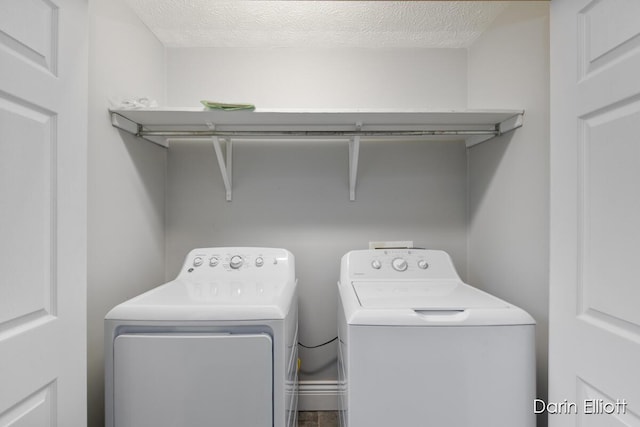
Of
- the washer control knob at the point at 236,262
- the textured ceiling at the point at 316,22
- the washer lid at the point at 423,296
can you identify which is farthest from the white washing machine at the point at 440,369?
the textured ceiling at the point at 316,22

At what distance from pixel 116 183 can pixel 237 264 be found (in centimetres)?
Answer: 72

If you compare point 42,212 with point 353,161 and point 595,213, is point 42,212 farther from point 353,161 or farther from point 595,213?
point 595,213

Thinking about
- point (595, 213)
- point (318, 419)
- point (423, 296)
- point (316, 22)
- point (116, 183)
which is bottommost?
point (318, 419)

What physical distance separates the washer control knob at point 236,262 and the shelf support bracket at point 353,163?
2.65 feet

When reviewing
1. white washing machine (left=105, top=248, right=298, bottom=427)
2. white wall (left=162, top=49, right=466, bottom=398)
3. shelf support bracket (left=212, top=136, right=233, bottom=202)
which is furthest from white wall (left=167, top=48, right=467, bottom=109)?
white washing machine (left=105, top=248, right=298, bottom=427)

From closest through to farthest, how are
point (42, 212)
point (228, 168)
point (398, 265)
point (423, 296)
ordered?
point (42, 212) < point (423, 296) < point (398, 265) < point (228, 168)

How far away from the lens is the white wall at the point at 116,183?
4.22ft

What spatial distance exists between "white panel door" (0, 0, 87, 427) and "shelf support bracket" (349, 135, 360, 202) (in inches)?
47.8

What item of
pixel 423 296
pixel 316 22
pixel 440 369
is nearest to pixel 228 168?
pixel 316 22

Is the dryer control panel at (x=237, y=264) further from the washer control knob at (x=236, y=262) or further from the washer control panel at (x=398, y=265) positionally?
the washer control panel at (x=398, y=265)

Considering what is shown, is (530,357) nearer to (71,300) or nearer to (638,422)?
(638,422)

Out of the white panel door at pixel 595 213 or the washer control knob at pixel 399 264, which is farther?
the washer control knob at pixel 399 264

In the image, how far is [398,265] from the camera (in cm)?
161

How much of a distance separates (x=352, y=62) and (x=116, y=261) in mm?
1815
